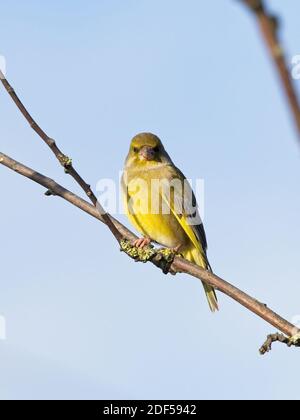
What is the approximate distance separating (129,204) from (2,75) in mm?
5004

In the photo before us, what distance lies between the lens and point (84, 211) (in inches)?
159

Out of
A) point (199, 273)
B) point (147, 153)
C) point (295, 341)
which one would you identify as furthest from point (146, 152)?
point (295, 341)

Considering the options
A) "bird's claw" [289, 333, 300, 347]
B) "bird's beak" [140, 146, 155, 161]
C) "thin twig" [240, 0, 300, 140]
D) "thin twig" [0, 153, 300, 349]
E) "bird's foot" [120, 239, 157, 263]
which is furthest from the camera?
"bird's beak" [140, 146, 155, 161]

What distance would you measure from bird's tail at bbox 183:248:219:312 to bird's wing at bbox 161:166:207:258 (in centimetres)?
11

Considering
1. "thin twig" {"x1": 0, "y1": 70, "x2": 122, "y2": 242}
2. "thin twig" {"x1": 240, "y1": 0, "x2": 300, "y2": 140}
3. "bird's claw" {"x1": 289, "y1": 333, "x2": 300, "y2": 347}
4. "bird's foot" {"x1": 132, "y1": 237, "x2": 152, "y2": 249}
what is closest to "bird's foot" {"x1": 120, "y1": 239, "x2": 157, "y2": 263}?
"bird's foot" {"x1": 132, "y1": 237, "x2": 152, "y2": 249}

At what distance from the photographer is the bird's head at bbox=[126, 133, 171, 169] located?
8.12m

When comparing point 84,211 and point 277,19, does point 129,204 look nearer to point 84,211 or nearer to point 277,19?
point 84,211

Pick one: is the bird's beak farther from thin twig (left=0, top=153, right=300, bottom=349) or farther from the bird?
thin twig (left=0, top=153, right=300, bottom=349)

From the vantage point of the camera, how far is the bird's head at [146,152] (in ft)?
26.6

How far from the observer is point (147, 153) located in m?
8.11

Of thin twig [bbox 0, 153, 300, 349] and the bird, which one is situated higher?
the bird

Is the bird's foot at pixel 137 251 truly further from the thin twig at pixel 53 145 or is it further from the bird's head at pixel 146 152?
the bird's head at pixel 146 152

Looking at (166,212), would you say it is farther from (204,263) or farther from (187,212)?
(204,263)

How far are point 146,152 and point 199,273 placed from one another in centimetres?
436
